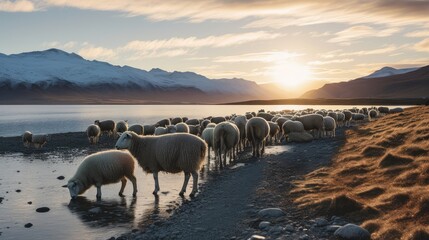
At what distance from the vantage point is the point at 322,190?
13.9 metres

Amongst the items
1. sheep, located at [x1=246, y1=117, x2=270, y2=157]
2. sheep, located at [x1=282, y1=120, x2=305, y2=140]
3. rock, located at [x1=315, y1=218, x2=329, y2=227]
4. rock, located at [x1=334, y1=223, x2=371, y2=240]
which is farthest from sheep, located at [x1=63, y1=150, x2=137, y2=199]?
sheep, located at [x1=282, y1=120, x2=305, y2=140]

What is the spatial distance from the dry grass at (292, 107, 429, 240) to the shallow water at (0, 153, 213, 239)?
5.07m

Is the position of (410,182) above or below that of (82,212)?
above

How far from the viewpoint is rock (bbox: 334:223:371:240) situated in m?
8.98

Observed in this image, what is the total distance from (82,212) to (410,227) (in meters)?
10.4

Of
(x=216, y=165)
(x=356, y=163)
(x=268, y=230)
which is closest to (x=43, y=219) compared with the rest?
(x=268, y=230)

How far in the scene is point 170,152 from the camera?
52.1 feet

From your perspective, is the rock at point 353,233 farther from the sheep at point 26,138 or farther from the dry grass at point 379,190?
the sheep at point 26,138

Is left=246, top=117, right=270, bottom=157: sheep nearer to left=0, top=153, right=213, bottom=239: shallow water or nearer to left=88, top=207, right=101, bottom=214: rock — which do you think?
left=0, top=153, right=213, bottom=239: shallow water

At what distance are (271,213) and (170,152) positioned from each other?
5614mm

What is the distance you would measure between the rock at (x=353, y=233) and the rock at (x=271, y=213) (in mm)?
2432

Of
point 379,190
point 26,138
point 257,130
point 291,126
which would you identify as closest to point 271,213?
point 379,190

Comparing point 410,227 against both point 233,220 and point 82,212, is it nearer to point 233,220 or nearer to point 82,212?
point 233,220

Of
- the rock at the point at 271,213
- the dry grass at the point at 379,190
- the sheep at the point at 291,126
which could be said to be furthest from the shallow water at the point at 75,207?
the sheep at the point at 291,126
